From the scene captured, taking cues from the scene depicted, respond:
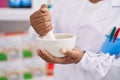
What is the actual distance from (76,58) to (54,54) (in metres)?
0.06

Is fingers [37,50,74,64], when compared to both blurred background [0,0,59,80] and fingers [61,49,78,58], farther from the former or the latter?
blurred background [0,0,59,80]

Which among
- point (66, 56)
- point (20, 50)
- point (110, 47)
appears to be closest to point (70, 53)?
point (66, 56)

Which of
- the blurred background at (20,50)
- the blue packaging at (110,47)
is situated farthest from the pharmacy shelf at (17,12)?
the blue packaging at (110,47)

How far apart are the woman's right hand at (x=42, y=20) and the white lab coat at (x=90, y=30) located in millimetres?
131

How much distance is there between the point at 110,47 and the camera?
625 mm

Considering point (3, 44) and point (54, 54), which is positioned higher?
point (54, 54)

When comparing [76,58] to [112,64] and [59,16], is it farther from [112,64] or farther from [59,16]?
[59,16]

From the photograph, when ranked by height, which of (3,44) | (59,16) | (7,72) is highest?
(59,16)

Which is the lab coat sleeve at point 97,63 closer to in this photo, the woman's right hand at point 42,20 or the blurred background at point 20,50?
the woman's right hand at point 42,20

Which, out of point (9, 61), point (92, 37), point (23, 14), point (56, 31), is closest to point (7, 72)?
point (9, 61)

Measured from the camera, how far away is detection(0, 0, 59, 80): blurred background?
3.71ft

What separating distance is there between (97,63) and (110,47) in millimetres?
64

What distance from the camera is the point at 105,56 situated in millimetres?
607

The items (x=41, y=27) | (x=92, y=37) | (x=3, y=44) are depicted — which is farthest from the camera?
(x=3, y=44)
